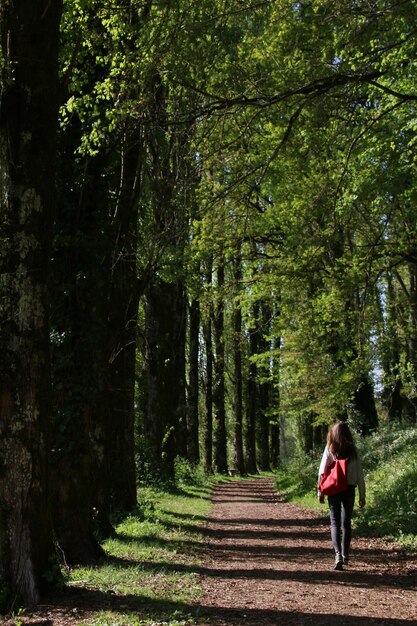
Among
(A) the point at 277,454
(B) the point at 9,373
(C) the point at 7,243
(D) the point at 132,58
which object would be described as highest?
(D) the point at 132,58

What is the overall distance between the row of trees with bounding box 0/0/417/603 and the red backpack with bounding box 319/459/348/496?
10.3 feet

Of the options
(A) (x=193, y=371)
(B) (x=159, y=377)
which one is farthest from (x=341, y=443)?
(A) (x=193, y=371)

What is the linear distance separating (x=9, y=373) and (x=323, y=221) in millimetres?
11245

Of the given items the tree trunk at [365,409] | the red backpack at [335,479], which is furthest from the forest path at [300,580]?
the tree trunk at [365,409]

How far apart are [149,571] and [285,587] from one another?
1.64 m

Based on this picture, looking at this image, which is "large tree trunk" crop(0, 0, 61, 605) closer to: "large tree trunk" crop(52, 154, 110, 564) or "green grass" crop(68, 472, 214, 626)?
"green grass" crop(68, 472, 214, 626)

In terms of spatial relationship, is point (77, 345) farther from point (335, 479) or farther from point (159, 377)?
point (159, 377)

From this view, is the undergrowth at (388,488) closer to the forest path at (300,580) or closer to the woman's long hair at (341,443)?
the forest path at (300,580)

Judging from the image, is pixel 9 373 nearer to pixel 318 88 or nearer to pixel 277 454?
pixel 318 88

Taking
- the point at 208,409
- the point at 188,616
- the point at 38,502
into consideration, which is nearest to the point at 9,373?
the point at 38,502

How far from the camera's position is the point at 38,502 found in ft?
19.3

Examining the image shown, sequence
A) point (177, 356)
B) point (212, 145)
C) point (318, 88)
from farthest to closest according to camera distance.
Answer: point (177, 356), point (212, 145), point (318, 88)

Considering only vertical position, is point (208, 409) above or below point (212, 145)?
below

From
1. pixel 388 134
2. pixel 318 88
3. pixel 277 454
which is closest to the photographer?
pixel 318 88
